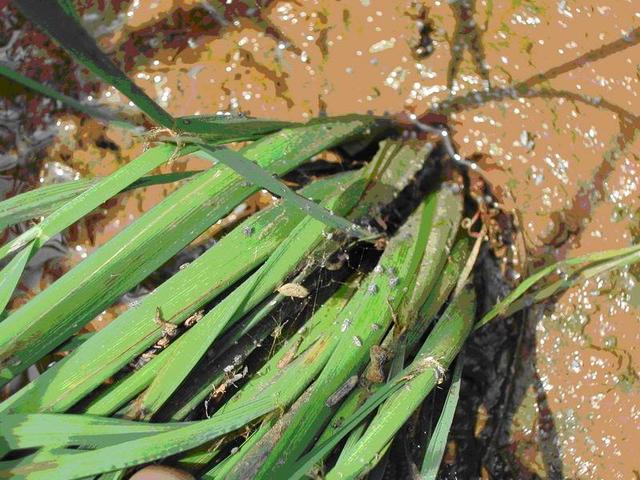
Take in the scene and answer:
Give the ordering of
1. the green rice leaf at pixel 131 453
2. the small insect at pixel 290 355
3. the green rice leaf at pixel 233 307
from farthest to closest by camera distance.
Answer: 1. the small insect at pixel 290 355
2. the green rice leaf at pixel 233 307
3. the green rice leaf at pixel 131 453

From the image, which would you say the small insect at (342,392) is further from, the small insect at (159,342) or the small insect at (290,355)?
the small insect at (159,342)

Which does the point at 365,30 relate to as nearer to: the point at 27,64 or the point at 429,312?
the point at 429,312

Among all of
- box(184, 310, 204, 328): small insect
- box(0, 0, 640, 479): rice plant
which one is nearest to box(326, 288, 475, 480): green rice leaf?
box(0, 0, 640, 479): rice plant

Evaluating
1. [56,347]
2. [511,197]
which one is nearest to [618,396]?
[511,197]

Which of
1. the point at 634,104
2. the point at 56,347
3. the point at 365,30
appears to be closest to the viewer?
the point at 56,347

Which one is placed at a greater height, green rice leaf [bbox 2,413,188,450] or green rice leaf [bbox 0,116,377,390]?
green rice leaf [bbox 0,116,377,390]

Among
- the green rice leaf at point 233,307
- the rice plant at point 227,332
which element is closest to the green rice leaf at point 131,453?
the rice plant at point 227,332

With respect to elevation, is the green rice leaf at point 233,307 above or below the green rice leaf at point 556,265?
above

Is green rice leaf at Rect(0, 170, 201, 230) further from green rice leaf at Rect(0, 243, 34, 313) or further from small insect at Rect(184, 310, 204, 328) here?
small insect at Rect(184, 310, 204, 328)
